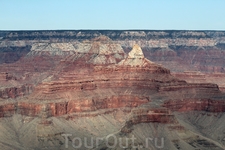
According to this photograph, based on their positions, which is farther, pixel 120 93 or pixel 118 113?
pixel 120 93

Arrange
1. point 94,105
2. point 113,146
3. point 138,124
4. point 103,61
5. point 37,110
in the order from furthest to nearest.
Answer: point 103,61
point 94,105
point 37,110
point 138,124
point 113,146

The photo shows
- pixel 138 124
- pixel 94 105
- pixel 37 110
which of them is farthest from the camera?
pixel 94 105

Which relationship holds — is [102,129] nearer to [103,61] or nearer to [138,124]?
[138,124]

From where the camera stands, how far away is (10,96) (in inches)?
6417

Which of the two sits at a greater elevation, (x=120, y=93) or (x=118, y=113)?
(x=120, y=93)

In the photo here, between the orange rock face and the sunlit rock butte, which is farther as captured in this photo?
the orange rock face

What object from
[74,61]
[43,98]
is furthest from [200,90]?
[74,61]

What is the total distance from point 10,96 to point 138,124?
58.5 meters

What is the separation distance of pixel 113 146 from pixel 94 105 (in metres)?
32.8

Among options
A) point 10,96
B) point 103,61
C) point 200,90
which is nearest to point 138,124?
point 200,90

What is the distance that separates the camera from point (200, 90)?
145m

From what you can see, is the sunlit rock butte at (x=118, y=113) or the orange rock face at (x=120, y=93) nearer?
the sunlit rock butte at (x=118, y=113)

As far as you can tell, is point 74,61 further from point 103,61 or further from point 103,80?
point 103,80

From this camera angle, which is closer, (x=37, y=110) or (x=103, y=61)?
(x=37, y=110)
